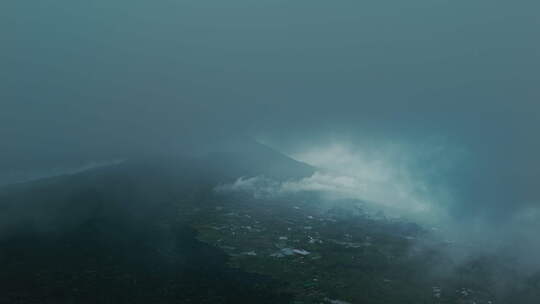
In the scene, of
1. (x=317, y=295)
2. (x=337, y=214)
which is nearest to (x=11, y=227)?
(x=317, y=295)

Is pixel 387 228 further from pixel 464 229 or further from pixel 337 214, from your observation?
pixel 464 229

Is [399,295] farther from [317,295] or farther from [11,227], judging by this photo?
[11,227]

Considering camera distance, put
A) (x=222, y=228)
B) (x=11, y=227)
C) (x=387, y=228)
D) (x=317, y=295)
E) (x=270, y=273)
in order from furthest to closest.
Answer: (x=387, y=228) < (x=222, y=228) < (x=11, y=227) < (x=270, y=273) < (x=317, y=295)

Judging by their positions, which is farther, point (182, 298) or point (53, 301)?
point (182, 298)

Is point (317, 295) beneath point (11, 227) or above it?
beneath

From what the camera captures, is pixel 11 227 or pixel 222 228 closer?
pixel 11 227

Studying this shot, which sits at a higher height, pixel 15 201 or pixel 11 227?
pixel 15 201

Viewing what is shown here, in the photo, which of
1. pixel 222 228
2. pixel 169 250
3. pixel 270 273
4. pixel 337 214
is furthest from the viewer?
pixel 337 214

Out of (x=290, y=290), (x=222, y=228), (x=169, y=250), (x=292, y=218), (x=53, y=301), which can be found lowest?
(x=53, y=301)

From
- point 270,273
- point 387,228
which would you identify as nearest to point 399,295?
point 270,273
